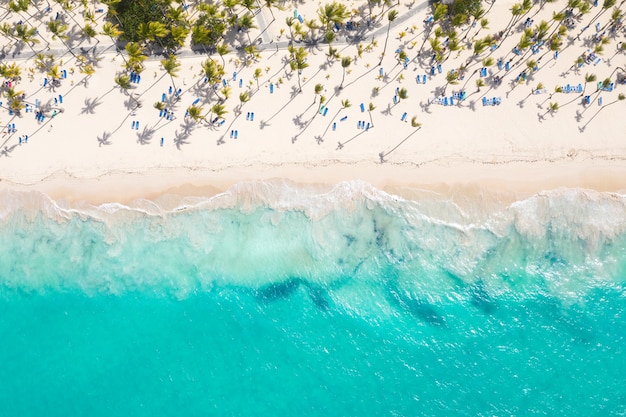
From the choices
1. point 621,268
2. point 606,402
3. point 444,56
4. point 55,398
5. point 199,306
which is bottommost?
point 55,398

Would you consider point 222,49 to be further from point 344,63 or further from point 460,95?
point 460,95

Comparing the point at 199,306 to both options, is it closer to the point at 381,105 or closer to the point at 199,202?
the point at 199,202

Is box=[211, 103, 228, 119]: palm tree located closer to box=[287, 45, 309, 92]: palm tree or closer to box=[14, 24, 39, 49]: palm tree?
box=[287, 45, 309, 92]: palm tree

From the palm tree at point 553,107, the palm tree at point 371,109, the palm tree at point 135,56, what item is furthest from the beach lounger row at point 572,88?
the palm tree at point 135,56

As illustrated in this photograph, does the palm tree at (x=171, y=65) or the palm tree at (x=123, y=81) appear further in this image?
the palm tree at (x=123, y=81)

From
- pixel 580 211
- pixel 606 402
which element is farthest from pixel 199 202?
pixel 606 402

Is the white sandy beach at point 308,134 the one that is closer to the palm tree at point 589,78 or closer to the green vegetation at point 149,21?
the palm tree at point 589,78

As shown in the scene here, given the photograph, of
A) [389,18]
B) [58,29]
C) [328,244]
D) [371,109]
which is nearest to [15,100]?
[58,29]
